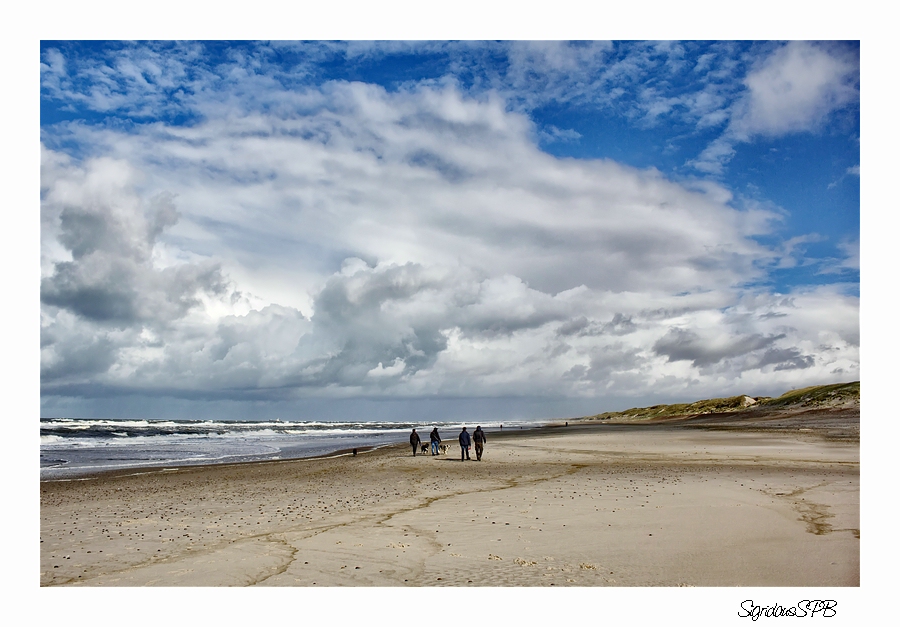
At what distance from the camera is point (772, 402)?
10925 centimetres

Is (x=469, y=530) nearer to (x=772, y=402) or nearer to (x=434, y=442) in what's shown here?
(x=434, y=442)

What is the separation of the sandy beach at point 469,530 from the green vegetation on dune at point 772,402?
232 feet

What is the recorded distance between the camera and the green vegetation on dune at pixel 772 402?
8129 centimetres

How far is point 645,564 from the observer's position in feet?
31.1

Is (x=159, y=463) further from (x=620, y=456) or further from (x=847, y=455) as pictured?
(x=847, y=455)

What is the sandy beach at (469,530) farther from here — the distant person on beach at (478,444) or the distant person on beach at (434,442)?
the distant person on beach at (434,442)

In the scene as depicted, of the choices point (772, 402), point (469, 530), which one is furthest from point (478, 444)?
point (772, 402)

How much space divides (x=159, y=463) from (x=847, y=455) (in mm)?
37847

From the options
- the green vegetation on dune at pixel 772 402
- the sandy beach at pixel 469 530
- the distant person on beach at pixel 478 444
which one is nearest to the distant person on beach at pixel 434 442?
the distant person on beach at pixel 478 444

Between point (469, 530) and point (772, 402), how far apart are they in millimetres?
115413

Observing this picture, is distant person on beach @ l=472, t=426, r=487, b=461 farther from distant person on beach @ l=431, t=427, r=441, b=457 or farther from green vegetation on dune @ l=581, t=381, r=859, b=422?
green vegetation on dune @ l=581, t=381, r=859, b=422

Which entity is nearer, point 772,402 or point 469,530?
point 469,530
